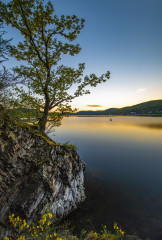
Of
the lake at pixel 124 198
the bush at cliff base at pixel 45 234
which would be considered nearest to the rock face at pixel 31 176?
the bush at cliff base at pixel 45 234

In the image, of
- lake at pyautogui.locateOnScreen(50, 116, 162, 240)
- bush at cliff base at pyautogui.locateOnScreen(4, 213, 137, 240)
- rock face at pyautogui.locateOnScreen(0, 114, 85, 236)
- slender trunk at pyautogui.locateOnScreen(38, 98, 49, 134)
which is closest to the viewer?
bush at cliff base at pyautogui.locateOnScreen(4, 213, 137, 240)

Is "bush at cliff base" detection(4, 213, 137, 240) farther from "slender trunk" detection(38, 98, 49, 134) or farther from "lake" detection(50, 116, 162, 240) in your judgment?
"slender trunk" detection(38, 98, 49, 134)

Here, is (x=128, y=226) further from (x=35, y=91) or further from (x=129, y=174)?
(x=35, y=91)

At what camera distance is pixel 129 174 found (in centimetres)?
1438

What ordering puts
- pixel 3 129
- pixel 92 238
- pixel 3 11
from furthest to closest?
pixel 3 11
pixel 3 129
pixel 92 238

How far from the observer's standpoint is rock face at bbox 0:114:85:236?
16.9 feet

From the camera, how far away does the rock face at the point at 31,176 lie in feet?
16.9

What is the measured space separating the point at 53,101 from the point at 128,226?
36.2 ft

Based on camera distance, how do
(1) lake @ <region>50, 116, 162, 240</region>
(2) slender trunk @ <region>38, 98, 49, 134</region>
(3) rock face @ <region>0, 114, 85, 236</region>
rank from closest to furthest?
(3) rock face @ <region>0, 114, 85, 236</region> < (1) lake @ <region>50, 116, 162, 240</region> < (2) slender trunk @ <region>38, 98, 49, 134</region>

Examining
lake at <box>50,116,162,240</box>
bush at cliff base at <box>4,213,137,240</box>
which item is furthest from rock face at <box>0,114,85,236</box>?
lake at <box>50,116,162,240</box>

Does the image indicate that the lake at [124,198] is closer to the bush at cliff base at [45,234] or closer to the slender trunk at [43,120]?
the slender trunk at [43,120]

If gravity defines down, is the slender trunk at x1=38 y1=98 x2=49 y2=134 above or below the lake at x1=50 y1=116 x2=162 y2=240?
above

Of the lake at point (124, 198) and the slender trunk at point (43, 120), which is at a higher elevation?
the slender trunk at point (43, 120)

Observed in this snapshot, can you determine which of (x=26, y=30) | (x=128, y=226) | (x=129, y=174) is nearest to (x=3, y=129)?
(x=26, y=30)
